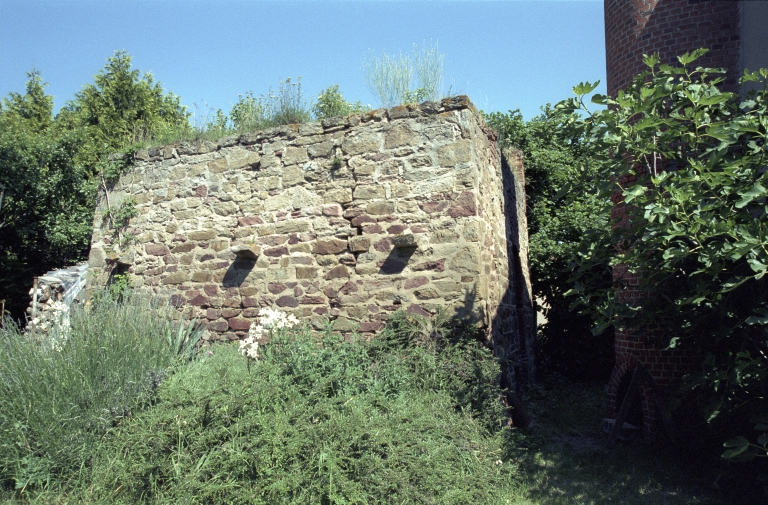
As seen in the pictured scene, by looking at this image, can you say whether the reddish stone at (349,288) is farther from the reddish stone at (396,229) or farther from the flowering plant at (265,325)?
the reddish stone at (396,229)

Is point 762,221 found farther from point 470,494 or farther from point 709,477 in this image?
point 470,494

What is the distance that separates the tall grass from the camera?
4.20m

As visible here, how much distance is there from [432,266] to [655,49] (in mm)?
3578

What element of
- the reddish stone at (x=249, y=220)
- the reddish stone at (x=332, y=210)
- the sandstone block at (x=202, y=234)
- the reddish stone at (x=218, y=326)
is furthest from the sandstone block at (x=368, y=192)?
the reddish stone at (x=218, y=326)

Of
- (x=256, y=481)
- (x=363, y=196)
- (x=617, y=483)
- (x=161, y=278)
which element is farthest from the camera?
(x=161, y=278)

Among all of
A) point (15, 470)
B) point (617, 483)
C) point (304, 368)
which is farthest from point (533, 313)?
point (15, 470)

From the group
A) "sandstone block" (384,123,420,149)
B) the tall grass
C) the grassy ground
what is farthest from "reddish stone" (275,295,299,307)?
"sandstone block" (384,123,420,149)

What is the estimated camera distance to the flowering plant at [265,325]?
5.30m

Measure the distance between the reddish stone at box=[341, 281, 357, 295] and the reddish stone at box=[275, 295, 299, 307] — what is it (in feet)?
2.04

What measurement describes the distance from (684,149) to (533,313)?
19.6ft

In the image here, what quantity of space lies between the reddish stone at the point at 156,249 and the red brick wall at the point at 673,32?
6.10 m

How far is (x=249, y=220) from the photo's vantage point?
6.88m

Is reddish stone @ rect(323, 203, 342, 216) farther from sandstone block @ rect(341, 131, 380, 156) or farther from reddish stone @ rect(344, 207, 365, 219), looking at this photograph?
sandstone block @ rect(341, 131, 380, 156)

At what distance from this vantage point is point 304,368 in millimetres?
5027
